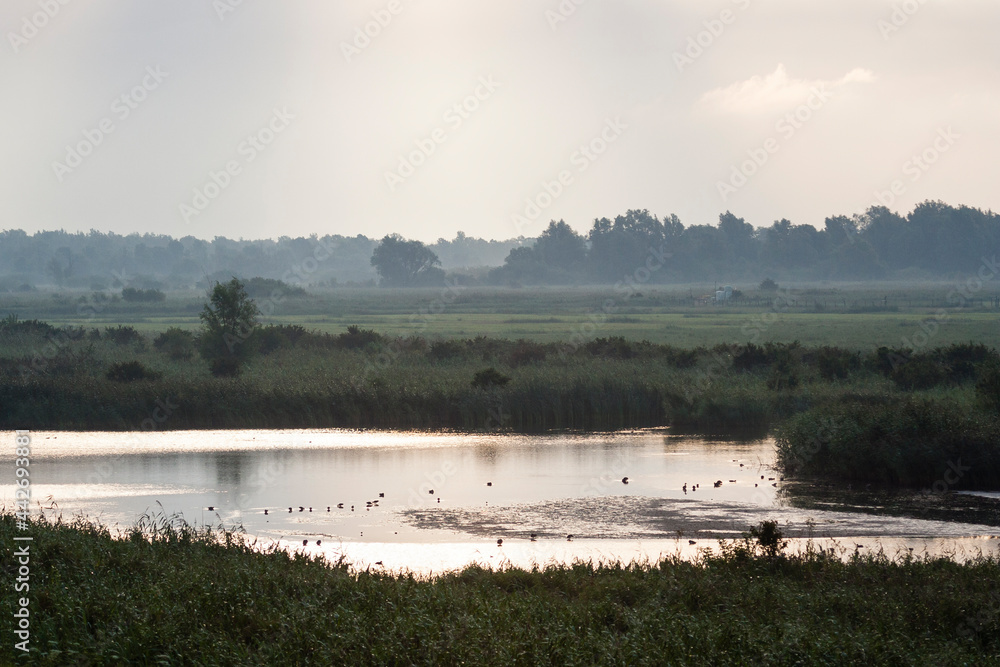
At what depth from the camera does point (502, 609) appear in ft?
44.5

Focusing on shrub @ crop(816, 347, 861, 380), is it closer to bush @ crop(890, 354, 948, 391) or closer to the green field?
bush @ crop(890, 354, 948, 391)

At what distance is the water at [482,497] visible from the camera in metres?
19.8

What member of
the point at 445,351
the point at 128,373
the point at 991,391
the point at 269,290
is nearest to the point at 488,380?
the point at 445,351

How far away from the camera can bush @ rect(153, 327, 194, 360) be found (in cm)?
5266

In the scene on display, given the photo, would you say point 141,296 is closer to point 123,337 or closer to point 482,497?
point 123,337

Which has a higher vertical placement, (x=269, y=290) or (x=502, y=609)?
(x=269, y=290)

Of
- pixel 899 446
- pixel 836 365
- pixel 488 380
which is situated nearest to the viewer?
pixel 899 446

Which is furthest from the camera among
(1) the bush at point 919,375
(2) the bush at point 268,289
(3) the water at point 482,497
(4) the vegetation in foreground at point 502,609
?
(2) the bush at point 268,289

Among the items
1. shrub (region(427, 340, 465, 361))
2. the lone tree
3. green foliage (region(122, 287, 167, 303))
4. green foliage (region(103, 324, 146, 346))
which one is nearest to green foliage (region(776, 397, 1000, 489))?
Result: shrub (region(427, 340, 465, 361))

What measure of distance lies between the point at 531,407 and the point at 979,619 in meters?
25.3

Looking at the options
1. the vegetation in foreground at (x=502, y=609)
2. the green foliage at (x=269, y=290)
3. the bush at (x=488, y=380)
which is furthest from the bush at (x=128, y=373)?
the green foliage at (x=269, y=290)

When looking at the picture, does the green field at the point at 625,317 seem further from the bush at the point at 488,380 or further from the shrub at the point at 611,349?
the bush at the point at 488,380

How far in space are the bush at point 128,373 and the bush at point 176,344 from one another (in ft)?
31.7

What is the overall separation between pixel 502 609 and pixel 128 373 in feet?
105
